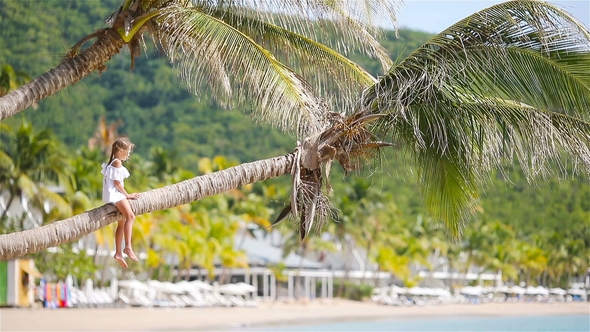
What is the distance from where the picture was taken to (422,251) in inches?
2052

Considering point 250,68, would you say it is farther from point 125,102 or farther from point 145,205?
point 125,102

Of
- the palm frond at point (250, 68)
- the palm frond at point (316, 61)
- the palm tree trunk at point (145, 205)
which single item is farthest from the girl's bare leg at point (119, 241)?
the palm frond at point (316, 61)

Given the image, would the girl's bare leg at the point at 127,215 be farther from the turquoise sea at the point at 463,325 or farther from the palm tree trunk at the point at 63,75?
the turquoise sea at the point at 463,325

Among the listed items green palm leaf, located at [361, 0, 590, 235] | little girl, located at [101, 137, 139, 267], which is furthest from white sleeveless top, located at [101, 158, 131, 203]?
green palm leaf, located at [361, 0, 590, 235]

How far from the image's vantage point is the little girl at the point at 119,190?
646 centimetres

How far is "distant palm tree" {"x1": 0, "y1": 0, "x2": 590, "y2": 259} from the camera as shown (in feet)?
22.2

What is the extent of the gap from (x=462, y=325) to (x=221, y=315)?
9505mm

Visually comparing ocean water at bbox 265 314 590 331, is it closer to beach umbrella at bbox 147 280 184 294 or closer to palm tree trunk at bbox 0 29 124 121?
beach umbrella at bbox 147 280 184 294

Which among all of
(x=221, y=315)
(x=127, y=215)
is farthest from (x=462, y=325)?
(x=127, y=215)

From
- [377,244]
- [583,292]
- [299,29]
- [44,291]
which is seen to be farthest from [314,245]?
[299,29]

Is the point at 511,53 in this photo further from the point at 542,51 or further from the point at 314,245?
the point at 314,245

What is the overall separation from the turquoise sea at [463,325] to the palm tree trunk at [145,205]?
61.8 feet

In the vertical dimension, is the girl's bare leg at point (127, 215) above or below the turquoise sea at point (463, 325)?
above

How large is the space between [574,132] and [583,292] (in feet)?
198
